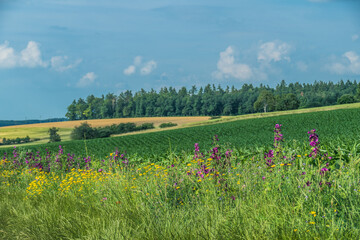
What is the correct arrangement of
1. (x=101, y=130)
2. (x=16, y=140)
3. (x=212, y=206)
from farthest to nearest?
(x=16, y=140)
(x=101, y=130)
(x=212, y=206)

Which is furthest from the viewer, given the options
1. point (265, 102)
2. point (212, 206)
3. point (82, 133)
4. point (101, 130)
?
point (265, 102)

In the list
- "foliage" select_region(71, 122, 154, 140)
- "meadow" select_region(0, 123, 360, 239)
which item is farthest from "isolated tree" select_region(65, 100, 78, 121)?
"meadow" select_region(0, 123, 360, 239)

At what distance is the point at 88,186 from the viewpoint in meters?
6.77

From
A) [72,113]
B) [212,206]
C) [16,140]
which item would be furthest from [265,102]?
[212,206]

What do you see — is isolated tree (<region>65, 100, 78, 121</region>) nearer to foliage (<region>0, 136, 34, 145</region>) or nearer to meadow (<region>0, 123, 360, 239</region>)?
foliage (<region>0, 136, 34, 145</region>)

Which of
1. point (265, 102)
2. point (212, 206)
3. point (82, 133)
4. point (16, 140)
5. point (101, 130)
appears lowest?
point (16, 140)

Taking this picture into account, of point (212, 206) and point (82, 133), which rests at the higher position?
point (212, 206)

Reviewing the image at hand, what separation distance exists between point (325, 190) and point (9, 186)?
778 cm

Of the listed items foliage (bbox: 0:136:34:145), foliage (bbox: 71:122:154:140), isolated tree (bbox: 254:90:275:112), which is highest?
isolated tree (bbox: 254:90:275:112)

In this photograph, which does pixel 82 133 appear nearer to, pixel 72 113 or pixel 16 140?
pixel 16 140

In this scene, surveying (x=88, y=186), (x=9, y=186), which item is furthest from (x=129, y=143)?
(x=88, y=186)

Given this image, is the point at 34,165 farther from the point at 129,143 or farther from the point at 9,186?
the point at 129,143

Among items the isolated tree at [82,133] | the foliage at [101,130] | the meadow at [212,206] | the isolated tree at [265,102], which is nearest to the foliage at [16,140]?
the isolated tree at [82,133]

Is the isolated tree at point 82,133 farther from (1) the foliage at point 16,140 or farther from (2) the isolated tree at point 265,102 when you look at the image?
(2) the isolated tree at point 265,102
